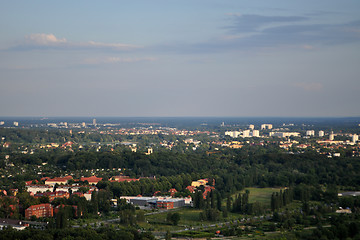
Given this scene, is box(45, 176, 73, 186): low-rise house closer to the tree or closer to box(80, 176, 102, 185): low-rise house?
box(80, 176, 102, 185): low-rise house

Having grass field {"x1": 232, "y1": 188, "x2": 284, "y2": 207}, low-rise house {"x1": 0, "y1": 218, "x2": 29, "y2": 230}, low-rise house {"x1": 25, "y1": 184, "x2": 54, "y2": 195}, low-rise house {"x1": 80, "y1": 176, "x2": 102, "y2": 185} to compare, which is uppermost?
low-rise house {"x1": 80, "y1": 176, "x2": 102, "y2": 185}

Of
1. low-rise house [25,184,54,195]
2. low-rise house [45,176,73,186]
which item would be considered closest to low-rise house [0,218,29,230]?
low-rise house [25,184,54,195]

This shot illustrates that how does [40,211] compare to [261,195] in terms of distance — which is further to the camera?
[261,195]

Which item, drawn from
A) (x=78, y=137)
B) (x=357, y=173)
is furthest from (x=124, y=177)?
(x=78, y=137)

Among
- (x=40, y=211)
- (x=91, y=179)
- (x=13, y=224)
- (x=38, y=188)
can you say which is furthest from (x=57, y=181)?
(x=13, y=224)

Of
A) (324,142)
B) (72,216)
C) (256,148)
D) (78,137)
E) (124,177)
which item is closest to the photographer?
(72,216)

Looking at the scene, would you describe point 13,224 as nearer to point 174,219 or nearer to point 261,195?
point 174,219

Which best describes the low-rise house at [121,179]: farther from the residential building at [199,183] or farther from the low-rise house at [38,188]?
the low-rise house at [38,188]

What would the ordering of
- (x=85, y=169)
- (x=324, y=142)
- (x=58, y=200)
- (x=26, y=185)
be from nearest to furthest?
(x=58, y=200), (x=26, y=185), (x=85, y=169), (x=324, y=142)

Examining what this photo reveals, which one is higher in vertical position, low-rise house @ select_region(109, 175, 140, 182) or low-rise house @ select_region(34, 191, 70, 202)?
low-rise house @ select_region(109, 175, 140, 182)

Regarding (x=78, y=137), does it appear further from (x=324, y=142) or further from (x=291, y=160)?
(x=291, y=160)

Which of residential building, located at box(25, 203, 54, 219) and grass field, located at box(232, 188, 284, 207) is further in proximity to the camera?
grass field, located at box(232, 188, 284, 207)
